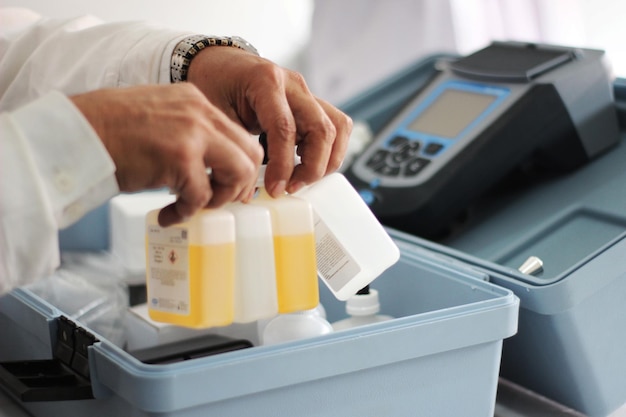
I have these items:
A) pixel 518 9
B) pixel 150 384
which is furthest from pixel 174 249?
pixel 518 9

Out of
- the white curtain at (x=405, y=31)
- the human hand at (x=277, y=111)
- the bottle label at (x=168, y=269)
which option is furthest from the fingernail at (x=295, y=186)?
the white curtain at (x=405, y=31)

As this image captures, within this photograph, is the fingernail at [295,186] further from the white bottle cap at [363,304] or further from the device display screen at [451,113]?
the device display screen at [451,113]

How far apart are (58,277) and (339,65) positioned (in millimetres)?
1336

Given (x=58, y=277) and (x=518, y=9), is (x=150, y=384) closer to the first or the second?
(x=58, y=277)

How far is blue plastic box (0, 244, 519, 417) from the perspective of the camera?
62 centimetres

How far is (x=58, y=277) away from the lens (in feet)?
3.29

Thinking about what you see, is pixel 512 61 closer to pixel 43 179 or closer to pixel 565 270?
pixel 565 270

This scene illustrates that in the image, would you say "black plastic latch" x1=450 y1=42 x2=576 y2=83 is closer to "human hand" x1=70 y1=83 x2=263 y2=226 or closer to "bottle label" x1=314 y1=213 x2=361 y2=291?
"bottle label" x1=314 y1=213 x2=361 y2=291

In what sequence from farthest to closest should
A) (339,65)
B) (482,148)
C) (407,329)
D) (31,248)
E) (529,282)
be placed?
1. (339,65)
2. (482,148)
3. (529,282)
4. (407,329)
5. (31,248)

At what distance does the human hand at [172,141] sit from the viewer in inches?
22.8

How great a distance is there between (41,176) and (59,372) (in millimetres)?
234

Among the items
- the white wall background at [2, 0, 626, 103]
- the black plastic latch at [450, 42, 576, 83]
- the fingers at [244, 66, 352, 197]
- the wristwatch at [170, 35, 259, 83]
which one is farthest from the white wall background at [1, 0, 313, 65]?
the fingers at [244, 66, 352, 197]

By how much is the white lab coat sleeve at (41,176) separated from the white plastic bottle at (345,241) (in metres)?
0.22

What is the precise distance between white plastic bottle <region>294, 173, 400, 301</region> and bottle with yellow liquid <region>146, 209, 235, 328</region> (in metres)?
0.11
